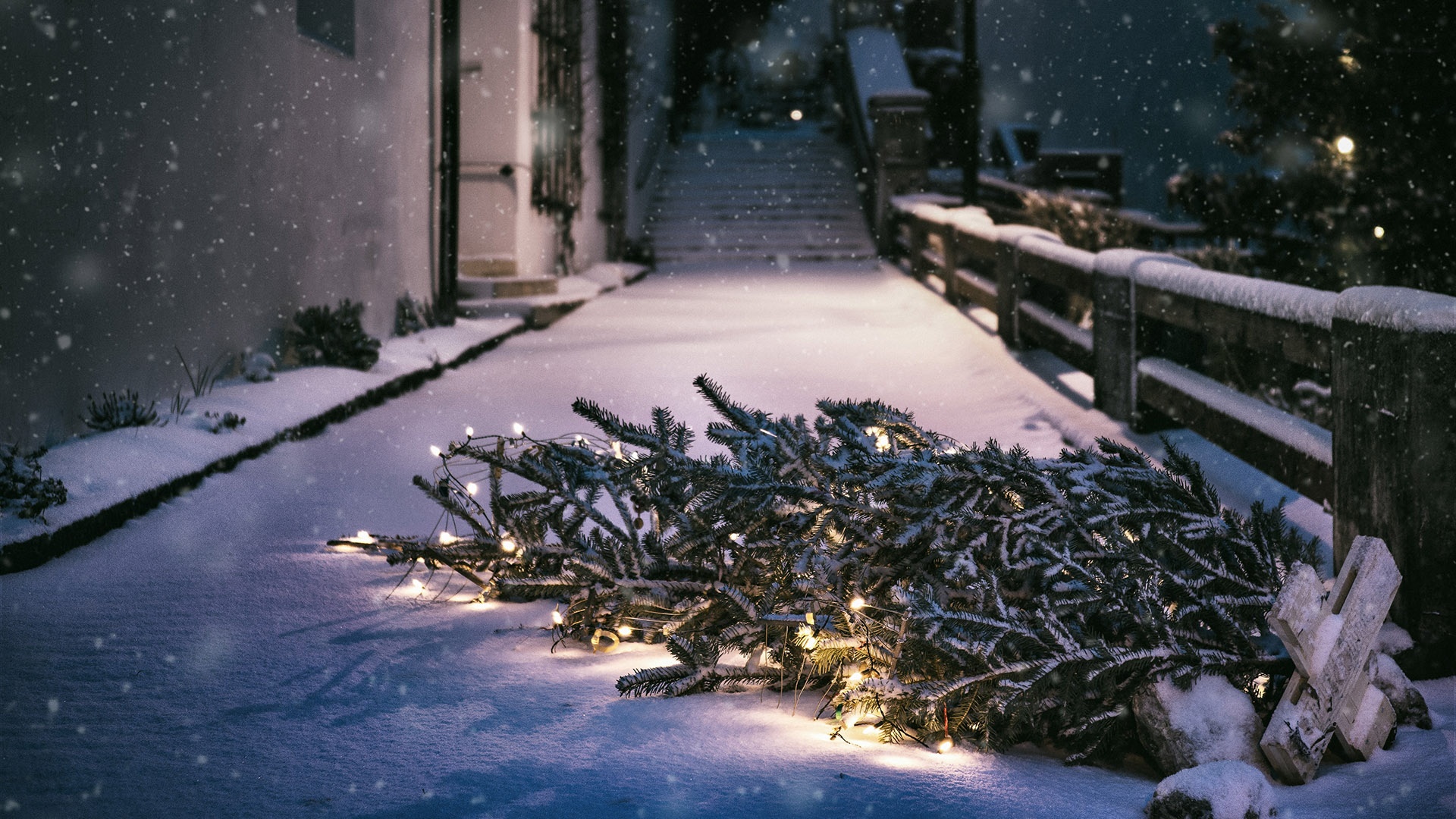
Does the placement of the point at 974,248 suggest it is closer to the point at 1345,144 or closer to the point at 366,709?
the point at 1345,144

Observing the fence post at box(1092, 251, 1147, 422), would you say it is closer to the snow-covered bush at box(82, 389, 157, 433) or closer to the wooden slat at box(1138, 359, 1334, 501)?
the wooden slat at box(1138, 359, 1334, 501)

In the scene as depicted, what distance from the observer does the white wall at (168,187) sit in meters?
4.65

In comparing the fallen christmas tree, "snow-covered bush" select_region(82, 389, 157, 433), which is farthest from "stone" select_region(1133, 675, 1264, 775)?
"snow-covered bush" select_region(82, 389, 157, 433)

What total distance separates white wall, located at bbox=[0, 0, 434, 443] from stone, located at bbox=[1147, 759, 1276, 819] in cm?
414

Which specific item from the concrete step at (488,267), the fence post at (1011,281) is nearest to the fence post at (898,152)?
the concrete step at (488,267)

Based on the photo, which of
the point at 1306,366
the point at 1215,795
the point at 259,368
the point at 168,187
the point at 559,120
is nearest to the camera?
the point at 1215,795

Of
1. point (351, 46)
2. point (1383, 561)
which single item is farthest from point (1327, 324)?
point (351, 46)

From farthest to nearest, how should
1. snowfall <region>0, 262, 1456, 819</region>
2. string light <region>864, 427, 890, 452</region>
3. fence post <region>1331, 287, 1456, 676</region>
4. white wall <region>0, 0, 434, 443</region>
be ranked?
1. white wall <region>0, 0, 434, 443</region>
2. string light <region>864, 427, 890, 452</region>
3. fence post <region>1331, 287, 1456, 676</region>
4. snowfall <region>0, 262, 1456, 819</region>

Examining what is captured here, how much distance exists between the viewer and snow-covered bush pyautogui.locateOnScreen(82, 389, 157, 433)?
5.07 m

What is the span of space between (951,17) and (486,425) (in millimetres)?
20153

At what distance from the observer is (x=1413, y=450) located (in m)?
2.99

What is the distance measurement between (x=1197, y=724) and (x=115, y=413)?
4.36 m

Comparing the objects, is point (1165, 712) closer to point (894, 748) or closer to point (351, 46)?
point (894, 748)

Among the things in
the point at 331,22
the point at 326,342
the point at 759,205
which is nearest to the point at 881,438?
the point at 326,342
